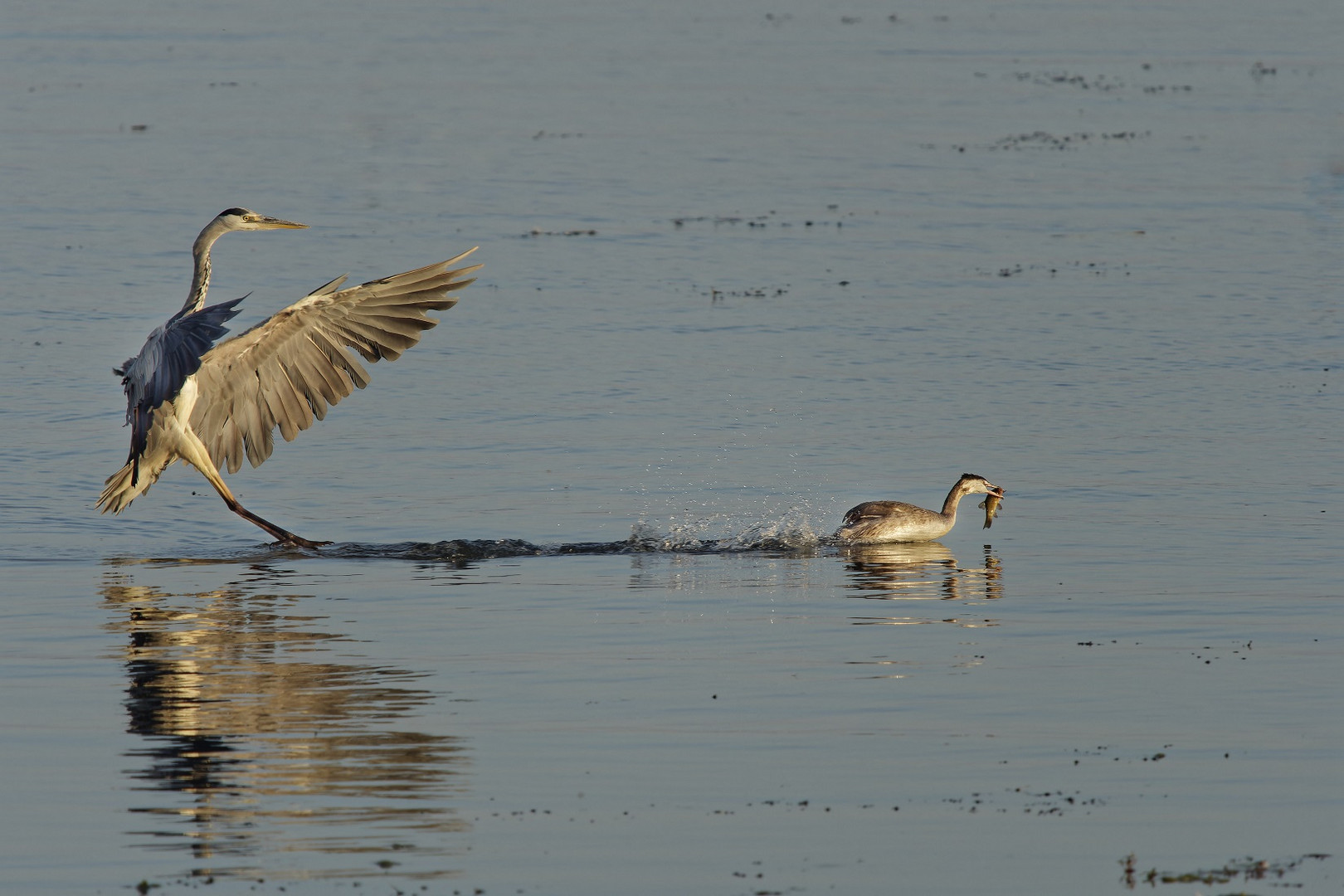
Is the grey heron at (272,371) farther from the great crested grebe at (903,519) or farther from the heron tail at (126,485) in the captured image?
the great crested grebe at (903,519)

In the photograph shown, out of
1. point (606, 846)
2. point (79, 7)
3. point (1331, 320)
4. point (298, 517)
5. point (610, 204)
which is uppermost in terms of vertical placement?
point (79, 7)

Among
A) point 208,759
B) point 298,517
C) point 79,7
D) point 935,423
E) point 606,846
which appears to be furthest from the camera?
point 79,7

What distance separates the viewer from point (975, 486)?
12.2m

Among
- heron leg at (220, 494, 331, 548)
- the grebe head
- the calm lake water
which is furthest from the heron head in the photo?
the grebe head

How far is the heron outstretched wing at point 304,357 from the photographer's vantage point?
12125mm

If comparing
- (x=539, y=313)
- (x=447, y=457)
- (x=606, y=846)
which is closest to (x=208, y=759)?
(x=606, y=846)

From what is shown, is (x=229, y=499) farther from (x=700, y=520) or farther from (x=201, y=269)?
(x=700, y=520)

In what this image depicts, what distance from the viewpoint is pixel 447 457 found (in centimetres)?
1398

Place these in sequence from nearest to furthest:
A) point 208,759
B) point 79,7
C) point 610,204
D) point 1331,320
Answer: point 208,759, point 1331,320, point 610,204, point 79,7

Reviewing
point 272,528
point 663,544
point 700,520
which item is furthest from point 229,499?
point 700,520

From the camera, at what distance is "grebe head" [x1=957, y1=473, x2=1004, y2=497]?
1214 centimetres

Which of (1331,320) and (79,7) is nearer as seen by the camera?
(1331,320)

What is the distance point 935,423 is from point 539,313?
16.1 ft

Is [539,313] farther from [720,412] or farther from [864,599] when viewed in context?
[864,599]
